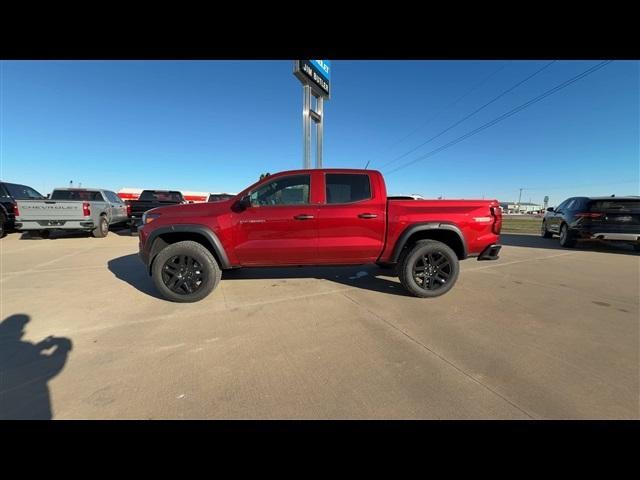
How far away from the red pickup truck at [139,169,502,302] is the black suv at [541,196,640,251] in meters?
5.99

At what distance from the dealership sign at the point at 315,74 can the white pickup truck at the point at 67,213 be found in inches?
398

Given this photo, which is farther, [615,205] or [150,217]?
[615,205]

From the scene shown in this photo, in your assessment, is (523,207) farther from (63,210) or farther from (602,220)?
(63,210)

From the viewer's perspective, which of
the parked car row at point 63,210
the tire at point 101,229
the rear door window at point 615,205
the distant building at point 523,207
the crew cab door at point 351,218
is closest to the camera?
the crew cab door at point 351,218

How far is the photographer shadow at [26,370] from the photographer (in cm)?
170

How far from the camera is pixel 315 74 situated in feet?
44.4

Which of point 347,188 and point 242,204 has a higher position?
point 347,188

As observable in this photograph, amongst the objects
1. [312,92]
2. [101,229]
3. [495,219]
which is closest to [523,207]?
[312,92]

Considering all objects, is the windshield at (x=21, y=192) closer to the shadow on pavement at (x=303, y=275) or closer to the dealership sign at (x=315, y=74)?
the shadow on pavement at (x=303, y=275)

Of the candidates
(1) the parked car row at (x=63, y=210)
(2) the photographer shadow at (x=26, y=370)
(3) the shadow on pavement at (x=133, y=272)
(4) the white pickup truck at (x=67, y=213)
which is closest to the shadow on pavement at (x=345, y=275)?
(3) the shadow on pavement at (x=133, y=272)

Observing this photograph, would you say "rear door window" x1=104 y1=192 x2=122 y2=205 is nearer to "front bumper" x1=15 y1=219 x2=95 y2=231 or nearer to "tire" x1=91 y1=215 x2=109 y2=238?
"tire" x1=91 y1=215 x2=109 y2=238

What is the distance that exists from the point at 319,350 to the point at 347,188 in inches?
94.6
